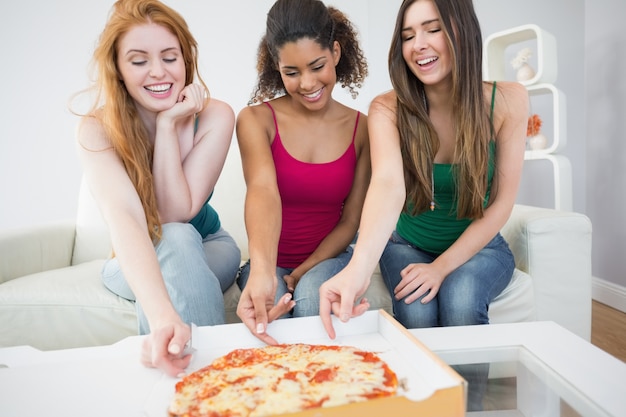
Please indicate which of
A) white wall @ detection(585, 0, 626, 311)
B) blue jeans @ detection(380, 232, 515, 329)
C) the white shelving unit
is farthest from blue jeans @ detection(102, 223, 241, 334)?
white wall @ detection(585, 0, 626, 311)

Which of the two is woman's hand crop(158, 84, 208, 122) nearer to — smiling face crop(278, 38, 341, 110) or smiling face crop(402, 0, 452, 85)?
smiling face crop(278, 38, 341, 110)

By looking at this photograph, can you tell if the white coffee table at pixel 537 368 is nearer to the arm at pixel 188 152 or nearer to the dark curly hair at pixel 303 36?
the arm at pixel 188 152

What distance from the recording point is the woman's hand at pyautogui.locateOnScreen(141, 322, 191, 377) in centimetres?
69

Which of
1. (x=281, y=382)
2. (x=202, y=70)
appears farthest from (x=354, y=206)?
(x=202, y=70)

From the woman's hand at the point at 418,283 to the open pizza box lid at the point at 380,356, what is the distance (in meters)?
0.32

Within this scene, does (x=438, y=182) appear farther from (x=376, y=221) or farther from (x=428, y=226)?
(x=376, y=221)

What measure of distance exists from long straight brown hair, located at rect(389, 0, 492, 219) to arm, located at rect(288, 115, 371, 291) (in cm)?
16

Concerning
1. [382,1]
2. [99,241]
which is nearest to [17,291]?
[99,241]

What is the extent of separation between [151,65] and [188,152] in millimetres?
222

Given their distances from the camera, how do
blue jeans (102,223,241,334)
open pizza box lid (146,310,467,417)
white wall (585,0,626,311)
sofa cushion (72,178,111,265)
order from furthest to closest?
1. white wall (585,0,626,311)
2. sofa cushion (72,178,111,265)
3. blue jeans (102,223,241,334)
4. open pizza box lid (146,310,467,417)

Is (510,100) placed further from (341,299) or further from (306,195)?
(341,299)

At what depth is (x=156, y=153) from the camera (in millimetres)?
1209

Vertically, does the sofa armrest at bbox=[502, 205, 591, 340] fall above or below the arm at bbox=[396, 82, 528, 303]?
below

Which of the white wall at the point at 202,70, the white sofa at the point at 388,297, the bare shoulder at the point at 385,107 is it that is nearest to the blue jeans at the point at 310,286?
the white sofa at the point at 388,297
